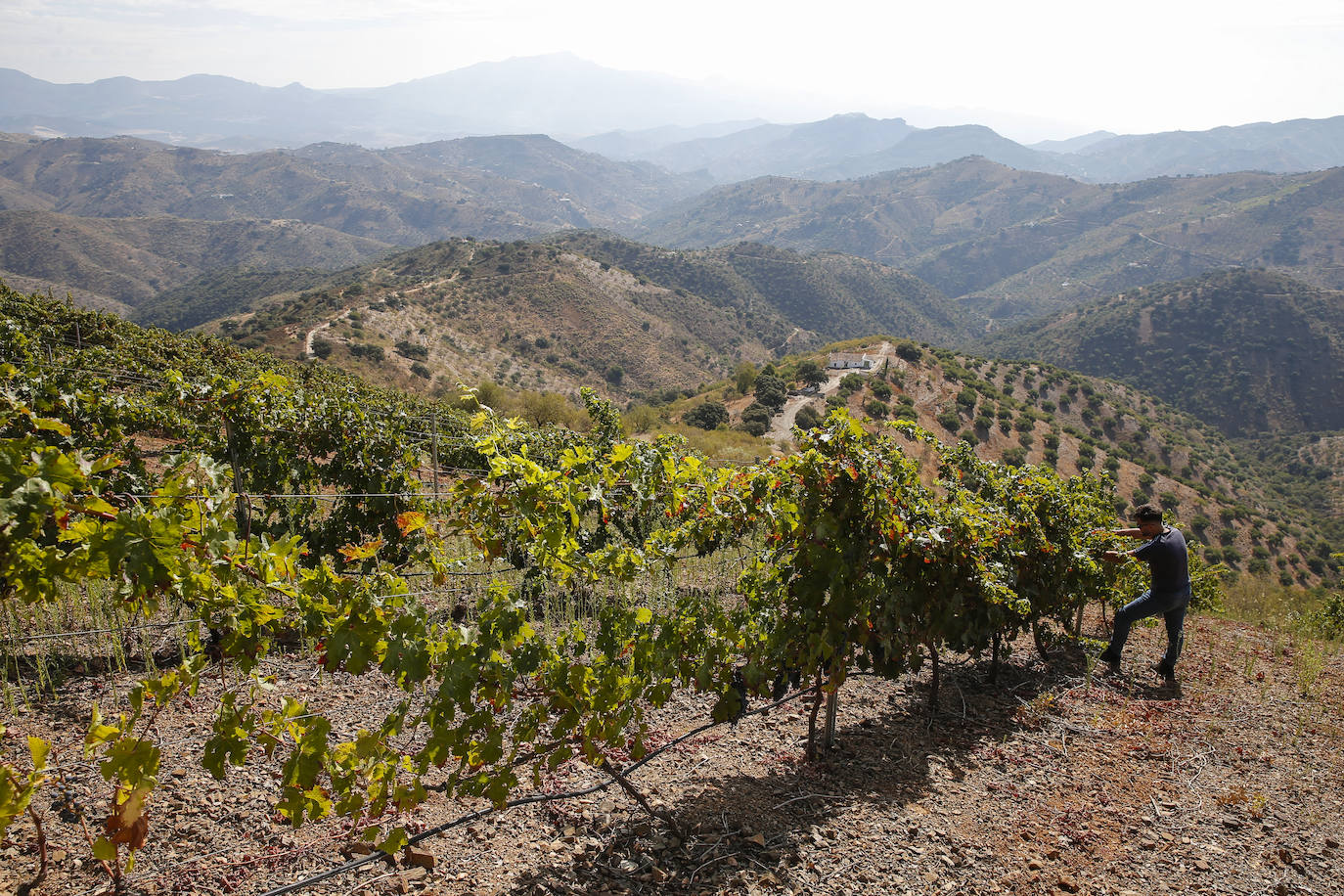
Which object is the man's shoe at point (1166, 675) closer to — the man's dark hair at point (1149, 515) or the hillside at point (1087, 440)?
the man's dark hair at point (1149, 515)

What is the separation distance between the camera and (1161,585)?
6.31 meters

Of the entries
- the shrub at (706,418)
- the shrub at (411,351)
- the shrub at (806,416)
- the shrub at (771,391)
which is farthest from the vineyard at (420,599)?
the shrub at (411,351)

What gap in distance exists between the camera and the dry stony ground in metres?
3.48

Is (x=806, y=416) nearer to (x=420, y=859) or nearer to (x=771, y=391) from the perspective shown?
(x=771, y=391)

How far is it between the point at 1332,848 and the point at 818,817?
3.22m

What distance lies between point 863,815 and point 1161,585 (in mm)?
4324

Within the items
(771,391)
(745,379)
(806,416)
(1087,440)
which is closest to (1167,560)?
(806,416)

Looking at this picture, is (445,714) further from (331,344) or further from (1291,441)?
(1291,441)

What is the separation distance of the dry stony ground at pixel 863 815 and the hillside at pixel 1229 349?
4357 inches

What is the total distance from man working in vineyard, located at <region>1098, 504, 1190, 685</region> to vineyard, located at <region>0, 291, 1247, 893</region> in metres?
0.44

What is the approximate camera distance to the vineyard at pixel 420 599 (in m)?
2.79

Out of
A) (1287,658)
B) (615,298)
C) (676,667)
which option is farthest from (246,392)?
(615,298)

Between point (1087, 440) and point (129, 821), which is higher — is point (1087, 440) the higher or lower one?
the lower one

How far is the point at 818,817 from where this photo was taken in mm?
4074
